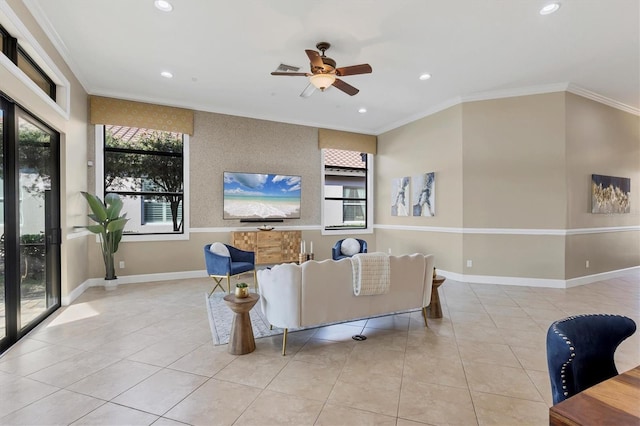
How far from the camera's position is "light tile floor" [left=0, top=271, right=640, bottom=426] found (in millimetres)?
2037

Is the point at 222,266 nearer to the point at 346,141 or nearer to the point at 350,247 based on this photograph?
the point at 350,247

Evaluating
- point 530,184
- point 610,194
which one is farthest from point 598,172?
point 530,184

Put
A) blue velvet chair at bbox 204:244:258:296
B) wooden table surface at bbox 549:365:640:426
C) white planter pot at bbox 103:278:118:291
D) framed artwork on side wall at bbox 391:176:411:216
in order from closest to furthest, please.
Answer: wooden table surface at bbox 549:365:640:426 < blue velvet chair at bbox 204:244:258:296 < white planter pot at bbox 103:278:118:291 < framed artwork on side wall at bbox 391:176:411:216

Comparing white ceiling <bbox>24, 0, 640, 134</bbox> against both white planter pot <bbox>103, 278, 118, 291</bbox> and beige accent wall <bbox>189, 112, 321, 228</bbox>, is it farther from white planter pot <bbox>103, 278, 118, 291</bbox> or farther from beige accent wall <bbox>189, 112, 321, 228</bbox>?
white planter pot <bbox>103, 278, 118, 291</bbox>

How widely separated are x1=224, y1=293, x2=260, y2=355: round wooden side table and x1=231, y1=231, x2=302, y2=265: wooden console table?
330 cm

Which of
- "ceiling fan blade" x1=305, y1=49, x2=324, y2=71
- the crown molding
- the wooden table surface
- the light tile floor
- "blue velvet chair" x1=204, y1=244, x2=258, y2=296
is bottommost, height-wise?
the light tile floor

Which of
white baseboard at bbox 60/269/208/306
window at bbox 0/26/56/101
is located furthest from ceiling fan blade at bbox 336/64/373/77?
white baseboard at bbox 60/269/208/306

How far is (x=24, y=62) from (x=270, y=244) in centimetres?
435

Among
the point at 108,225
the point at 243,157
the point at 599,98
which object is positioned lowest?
the point at 108,225

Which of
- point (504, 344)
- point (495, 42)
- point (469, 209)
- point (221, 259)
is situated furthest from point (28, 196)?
point (469, 209)

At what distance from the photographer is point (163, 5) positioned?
318 cm

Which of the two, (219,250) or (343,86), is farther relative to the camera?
(219,250)

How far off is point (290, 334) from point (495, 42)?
4243 mm

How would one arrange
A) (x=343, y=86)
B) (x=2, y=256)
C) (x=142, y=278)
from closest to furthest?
1. (x=2, y=256)
2. (x=343, y=86)
3. (x=142, y=278)
